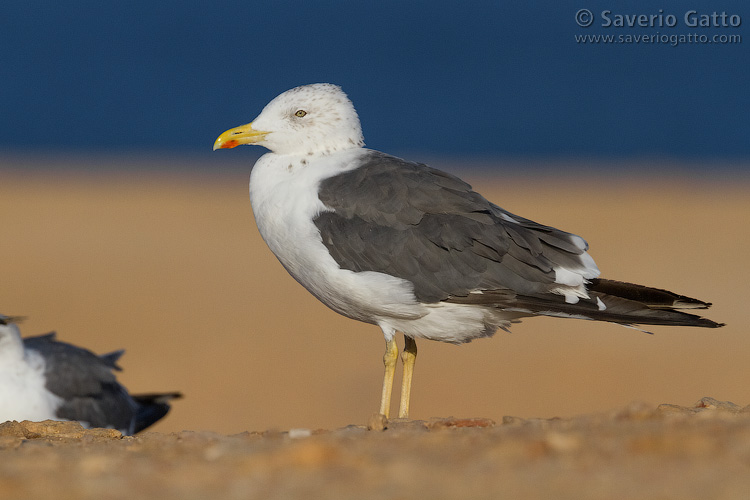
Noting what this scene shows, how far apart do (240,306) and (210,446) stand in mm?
10047

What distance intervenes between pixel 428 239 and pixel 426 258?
0.39ft

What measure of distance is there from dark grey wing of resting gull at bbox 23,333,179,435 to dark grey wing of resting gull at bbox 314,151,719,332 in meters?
3.10

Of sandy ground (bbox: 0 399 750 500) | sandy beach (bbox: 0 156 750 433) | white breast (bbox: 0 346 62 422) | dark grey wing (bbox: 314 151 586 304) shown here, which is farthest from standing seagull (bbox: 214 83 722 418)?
sandy beach (bbox: 0 156 750 433)

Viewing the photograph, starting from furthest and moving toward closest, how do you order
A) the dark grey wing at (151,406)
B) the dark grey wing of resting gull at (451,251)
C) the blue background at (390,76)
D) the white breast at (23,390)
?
the blue background at (390,76) → the dark grey wing at (151,406) → the white breast at (23,390) → the dark grey wing of resting gull at (451,251)

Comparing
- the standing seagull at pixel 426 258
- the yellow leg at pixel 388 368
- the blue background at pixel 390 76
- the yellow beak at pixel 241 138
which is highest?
the blue background at pixel 390 76

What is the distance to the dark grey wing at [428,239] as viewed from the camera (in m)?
5.81

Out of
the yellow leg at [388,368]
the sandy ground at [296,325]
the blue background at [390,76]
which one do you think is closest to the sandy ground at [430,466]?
the yellow leg at [388,368]

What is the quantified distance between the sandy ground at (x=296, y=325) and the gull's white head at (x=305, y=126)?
3.65m

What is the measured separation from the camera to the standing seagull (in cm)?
578

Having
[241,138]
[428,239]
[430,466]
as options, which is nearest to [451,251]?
[428,239]

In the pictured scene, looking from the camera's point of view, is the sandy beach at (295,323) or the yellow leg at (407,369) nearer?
the yellow leg at (407,369)

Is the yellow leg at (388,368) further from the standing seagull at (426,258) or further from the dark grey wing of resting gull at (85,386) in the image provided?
the dark grey wing of resting gull at (85,386)

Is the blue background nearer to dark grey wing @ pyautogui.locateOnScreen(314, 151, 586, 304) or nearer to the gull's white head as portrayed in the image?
the gull's white head

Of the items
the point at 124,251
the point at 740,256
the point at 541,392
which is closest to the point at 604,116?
the point at 740,256
